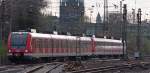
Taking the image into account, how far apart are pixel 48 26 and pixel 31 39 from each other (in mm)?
47398

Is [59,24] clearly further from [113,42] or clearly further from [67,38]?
[67,38]

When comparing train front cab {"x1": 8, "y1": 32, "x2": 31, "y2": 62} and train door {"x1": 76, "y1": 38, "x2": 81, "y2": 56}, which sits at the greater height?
train front cab {"x1": 8, "y1": 32, "x2": 31, "y2": 62}

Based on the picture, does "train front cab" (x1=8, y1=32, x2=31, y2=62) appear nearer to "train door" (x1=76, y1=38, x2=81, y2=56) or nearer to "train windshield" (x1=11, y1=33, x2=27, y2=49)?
"train windshield" (x1=11, y1=33, x2=27, y2=49)

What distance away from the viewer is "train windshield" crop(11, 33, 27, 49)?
4254cm

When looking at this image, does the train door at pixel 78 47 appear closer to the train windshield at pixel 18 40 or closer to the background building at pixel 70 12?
the train windshield at pixel 18 40

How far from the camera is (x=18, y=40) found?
42.8 meters

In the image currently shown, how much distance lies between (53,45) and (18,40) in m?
5.88

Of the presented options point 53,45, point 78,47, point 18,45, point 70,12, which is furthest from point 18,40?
point 70,12

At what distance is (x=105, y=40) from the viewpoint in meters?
69.1

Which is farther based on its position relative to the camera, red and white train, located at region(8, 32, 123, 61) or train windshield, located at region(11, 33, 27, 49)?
train windshield, located at region(11, 33, 27, 49)

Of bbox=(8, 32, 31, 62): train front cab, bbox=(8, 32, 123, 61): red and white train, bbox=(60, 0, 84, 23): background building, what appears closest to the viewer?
bbox=(8, 32, 31, 62): train front cab

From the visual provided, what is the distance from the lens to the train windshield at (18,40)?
4254 centimetres

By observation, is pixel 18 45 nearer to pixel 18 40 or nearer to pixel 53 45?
pixel 18 40

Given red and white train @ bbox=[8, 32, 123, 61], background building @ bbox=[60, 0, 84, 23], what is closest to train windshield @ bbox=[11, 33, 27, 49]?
red and white train @ bbox=[8, 32, 123, 61]
